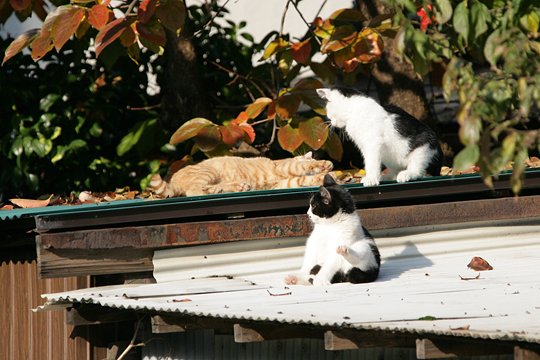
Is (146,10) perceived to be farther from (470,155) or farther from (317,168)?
(470,155)

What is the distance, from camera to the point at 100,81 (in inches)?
425

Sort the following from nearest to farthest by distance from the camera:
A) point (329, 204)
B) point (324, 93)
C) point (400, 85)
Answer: point (329, 204), point (324, 93), point (400, 85)

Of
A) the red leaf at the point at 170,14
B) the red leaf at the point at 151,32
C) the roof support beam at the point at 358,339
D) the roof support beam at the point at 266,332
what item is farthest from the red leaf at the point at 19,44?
the roof support beam at the point at 358,339

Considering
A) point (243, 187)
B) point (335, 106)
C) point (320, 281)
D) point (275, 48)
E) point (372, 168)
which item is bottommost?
point (320, 281)

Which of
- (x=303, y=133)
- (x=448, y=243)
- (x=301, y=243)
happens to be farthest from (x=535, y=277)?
(x=303, y=133)

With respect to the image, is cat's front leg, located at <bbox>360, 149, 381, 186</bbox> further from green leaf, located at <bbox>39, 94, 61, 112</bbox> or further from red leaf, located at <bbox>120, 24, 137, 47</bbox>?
green leaf, located at <bbox>39, 94, 61, 112</bbox>

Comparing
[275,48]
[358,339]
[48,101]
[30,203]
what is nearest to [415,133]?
[275,48]

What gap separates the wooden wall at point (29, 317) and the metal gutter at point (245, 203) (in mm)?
585

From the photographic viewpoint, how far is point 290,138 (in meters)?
8.30

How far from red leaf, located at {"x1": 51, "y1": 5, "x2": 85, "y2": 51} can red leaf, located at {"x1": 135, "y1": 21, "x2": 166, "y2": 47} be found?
0.42 metres

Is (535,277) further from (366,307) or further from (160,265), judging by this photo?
(160,265)

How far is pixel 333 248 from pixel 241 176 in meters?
2.14

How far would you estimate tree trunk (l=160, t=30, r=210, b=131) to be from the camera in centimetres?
1002

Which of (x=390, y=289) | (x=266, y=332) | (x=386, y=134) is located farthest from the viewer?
(x=386, y=134)
